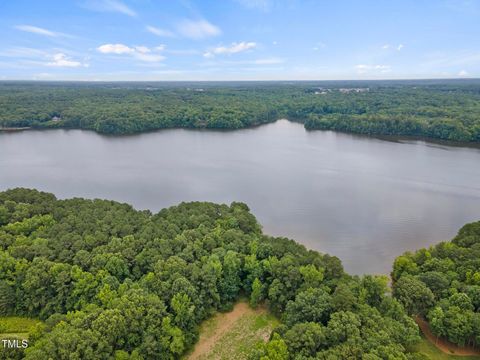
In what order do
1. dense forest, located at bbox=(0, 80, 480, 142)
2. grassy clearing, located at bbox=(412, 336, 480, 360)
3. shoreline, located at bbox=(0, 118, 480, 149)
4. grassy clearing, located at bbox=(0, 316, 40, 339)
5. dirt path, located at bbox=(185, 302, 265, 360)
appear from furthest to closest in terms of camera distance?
dense forest, located at bbox=(0, 80, 480, 142)
shoreline, located at bbox=(0, 118, 480, 149)
dirt path, located at bbox=(185, 302, 265, 360)
grassy clearing, located at bbox=(412, 336, 480, 360)
grassy clearing, located at bbox=(0, 316, 40, 339)

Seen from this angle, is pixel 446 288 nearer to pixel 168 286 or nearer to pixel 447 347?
pixel 447 347

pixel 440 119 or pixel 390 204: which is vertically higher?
pixel 440 119

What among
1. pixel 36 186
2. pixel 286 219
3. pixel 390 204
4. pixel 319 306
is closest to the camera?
pixel 319 306

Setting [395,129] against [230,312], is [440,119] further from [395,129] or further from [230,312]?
[230,312]

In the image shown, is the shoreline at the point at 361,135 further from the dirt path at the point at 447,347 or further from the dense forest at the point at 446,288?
the dirt path at the point at 447,347

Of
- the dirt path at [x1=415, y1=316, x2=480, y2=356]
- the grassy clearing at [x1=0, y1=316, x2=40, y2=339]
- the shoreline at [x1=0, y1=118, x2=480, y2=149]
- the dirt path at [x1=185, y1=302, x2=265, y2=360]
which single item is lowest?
the dirt path at [x1=185, y1=302, x2=265, y2=360]

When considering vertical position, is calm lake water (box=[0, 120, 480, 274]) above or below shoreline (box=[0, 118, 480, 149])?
below

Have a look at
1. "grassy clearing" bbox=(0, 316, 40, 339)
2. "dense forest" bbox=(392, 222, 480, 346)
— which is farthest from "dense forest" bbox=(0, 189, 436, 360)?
"dense forest" bbox=(392, 222, 480, 346)

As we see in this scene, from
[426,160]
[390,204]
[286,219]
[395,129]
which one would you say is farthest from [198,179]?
[395,129]

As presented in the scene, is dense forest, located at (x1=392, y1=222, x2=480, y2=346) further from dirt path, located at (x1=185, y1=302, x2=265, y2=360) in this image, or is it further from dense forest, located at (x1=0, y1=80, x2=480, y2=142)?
dense forest, located at (x1=0, y1=80, x2=480, y2=142)

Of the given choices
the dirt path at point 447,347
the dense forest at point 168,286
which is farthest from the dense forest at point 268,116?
the dirt path at point 447,347
